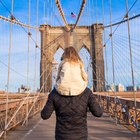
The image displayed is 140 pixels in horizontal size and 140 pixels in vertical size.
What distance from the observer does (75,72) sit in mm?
2188

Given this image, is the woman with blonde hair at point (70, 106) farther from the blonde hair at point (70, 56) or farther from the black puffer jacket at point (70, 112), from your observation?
the blonde hair at point (70, 56)

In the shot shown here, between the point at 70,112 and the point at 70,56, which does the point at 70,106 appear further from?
the point at 70,56

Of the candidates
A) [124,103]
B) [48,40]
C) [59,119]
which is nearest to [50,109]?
[59,119]

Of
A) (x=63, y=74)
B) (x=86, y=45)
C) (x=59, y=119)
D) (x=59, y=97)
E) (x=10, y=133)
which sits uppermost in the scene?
(x=86, y=45)

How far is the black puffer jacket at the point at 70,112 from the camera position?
2109 millimetres

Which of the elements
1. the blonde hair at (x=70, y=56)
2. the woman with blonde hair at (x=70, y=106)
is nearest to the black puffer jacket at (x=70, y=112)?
the woman with blonde hair at (x=70, y=106)

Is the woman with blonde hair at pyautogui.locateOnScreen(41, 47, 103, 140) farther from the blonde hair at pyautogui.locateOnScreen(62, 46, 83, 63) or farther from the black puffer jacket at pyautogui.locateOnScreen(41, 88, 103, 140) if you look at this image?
the blonde hair at pyautogui.locateOnScreen(62, 46, 83, 63)

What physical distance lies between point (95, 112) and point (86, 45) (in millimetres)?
22843

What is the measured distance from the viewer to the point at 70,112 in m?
2.12

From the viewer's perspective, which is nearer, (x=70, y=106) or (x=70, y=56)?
(x=70, y=106)

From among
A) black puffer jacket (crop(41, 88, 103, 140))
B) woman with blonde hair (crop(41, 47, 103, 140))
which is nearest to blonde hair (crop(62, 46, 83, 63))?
woman with blonde hair (crop(41, 47, 103, 140))

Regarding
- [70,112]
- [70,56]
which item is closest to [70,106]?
[70,112]

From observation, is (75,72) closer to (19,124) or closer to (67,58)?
(67,58)

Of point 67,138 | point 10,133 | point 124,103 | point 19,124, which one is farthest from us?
point 124,103
